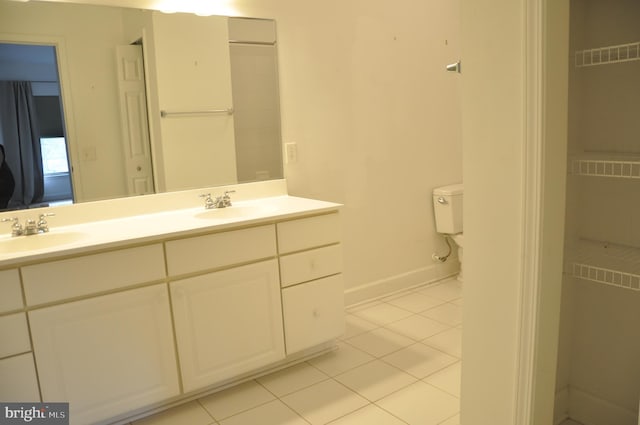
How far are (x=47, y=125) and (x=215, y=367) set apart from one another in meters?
1.31

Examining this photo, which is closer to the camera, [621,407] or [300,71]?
[621,407]

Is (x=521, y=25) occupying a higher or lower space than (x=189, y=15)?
lower

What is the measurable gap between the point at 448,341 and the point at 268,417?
1142 millimetres

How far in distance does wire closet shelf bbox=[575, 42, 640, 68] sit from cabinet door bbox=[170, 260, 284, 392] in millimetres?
1489

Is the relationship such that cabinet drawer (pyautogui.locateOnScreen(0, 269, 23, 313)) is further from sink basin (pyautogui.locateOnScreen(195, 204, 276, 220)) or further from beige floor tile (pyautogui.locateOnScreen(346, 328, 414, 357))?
beige floor tile (pyautogui.locateOnScreen(346, 328, 414, 357))

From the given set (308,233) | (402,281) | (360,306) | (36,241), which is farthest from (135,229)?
(402,281)

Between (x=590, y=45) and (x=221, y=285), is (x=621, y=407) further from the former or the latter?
(x=221, y=285)

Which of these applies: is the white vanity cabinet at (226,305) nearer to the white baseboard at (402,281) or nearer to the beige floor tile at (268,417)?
the beige floor tile at (268,417)

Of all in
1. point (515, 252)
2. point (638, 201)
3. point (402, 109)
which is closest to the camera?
point (515, 252)

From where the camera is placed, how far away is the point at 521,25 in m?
1.34

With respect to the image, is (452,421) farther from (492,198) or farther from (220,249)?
(220,249)

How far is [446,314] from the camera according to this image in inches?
125

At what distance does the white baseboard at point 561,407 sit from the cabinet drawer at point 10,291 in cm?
198

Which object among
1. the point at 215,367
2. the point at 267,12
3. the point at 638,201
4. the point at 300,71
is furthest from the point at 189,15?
the point at 638,201
